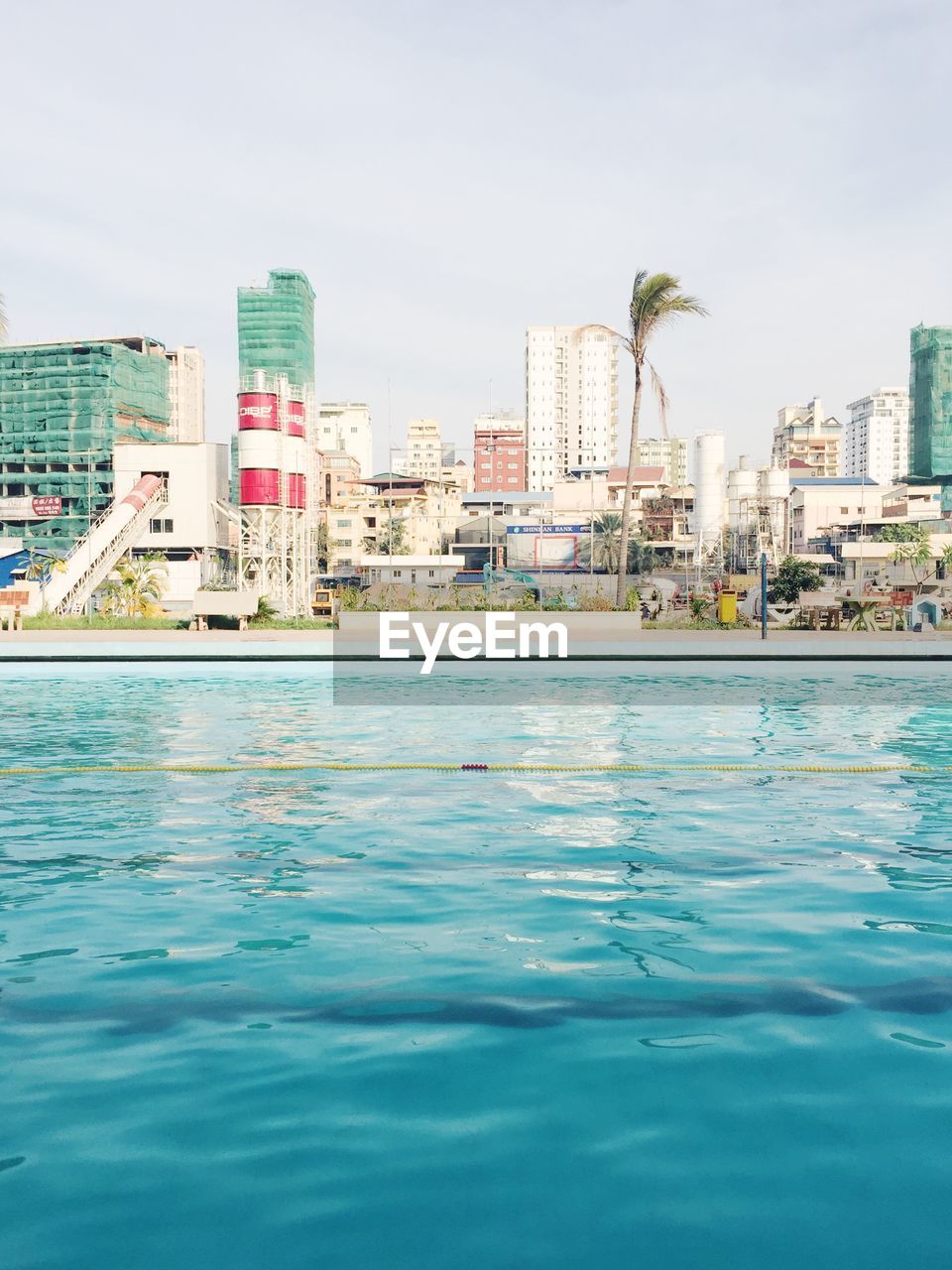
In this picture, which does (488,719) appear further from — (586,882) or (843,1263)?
(843,1263)

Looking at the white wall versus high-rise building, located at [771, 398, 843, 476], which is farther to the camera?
high-rise building, located at [771, 398, 843, 476]

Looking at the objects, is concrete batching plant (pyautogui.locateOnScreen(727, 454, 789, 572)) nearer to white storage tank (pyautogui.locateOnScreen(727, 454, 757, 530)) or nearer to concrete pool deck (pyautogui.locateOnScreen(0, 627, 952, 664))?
white storage tank (pyautogui.locateOnScreen(727, 454, 757, 530))

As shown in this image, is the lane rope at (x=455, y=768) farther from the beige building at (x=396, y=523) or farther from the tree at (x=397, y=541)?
the beige building at (x=396, y=523)

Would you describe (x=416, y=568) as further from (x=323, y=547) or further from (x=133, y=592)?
(x=133, y=592)

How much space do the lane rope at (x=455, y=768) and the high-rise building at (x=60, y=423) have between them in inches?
4197

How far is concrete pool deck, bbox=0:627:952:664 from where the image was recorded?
23.0m

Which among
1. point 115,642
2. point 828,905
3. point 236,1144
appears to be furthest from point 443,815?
point 115,642

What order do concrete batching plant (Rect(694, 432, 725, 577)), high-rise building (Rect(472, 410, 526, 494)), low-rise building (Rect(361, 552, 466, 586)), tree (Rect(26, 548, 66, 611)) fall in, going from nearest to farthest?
tree (Rect(26, 548, 66, 611)), low-rise building (Rect(361, 552, 466, 586)), concrete batching plant (Rect(694, 432, 725, 577)), high-rise building (Rect(472, 410, 526, 494))

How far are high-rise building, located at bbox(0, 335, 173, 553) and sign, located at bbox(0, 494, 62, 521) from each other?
4.1 inches

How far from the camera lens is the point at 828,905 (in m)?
6.91

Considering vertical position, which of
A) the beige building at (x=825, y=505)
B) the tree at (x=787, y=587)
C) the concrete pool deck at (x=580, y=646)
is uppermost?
the beige building at (x=825, y=505)

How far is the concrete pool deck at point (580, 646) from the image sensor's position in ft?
75.5

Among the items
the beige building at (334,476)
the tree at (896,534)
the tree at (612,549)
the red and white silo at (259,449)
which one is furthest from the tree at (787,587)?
the beige building at (334,476)

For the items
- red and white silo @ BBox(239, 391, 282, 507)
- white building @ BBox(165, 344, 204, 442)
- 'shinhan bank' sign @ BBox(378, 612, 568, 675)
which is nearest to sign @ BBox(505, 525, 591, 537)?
red and white silo @ BBox(239, 391, 282, 507)
